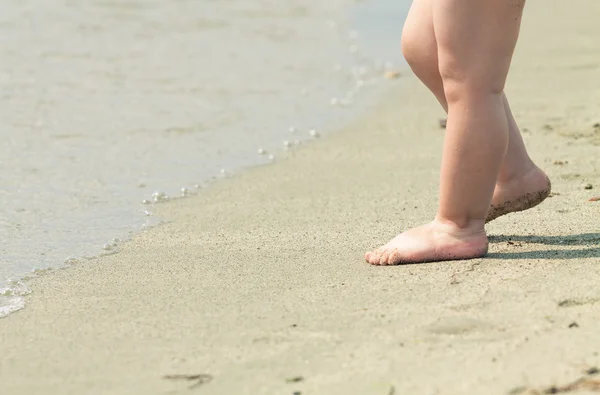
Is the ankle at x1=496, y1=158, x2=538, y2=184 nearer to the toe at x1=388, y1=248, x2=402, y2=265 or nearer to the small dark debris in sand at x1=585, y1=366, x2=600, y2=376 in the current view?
the toe at x1=388, y1=248, x2=402, y2=265

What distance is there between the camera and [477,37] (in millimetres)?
2705

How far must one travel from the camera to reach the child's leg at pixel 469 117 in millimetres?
2703

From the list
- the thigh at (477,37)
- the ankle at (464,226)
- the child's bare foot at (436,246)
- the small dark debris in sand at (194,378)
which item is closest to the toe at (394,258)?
the child's bare foot at (436,246)

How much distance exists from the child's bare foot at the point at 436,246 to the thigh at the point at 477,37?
416 mm

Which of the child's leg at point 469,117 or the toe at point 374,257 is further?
the toe at point 374,257

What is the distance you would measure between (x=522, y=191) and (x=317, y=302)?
2.80 ft

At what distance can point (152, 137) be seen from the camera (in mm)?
4988

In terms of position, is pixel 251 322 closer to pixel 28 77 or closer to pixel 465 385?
pixel 465 385

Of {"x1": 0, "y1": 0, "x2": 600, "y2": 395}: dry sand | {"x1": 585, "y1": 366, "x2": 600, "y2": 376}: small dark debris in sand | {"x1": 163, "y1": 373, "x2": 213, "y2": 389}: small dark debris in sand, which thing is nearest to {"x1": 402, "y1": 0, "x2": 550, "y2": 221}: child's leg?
{"x1": 0, "y1": 0, "x2": 600, "y2": 395}: dry sand

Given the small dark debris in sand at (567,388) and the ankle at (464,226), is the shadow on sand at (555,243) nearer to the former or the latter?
the ankle at (464,226)

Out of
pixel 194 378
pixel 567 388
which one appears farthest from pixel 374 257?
pixel 567 388

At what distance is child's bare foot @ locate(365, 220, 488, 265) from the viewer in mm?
2828

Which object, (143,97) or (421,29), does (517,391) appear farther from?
(143,97)

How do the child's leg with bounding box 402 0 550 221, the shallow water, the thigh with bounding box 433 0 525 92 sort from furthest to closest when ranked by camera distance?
the shallow water → the child's leg with bounding box 402 0 550 221 → the thigh with bounding box 433 0 525 92
